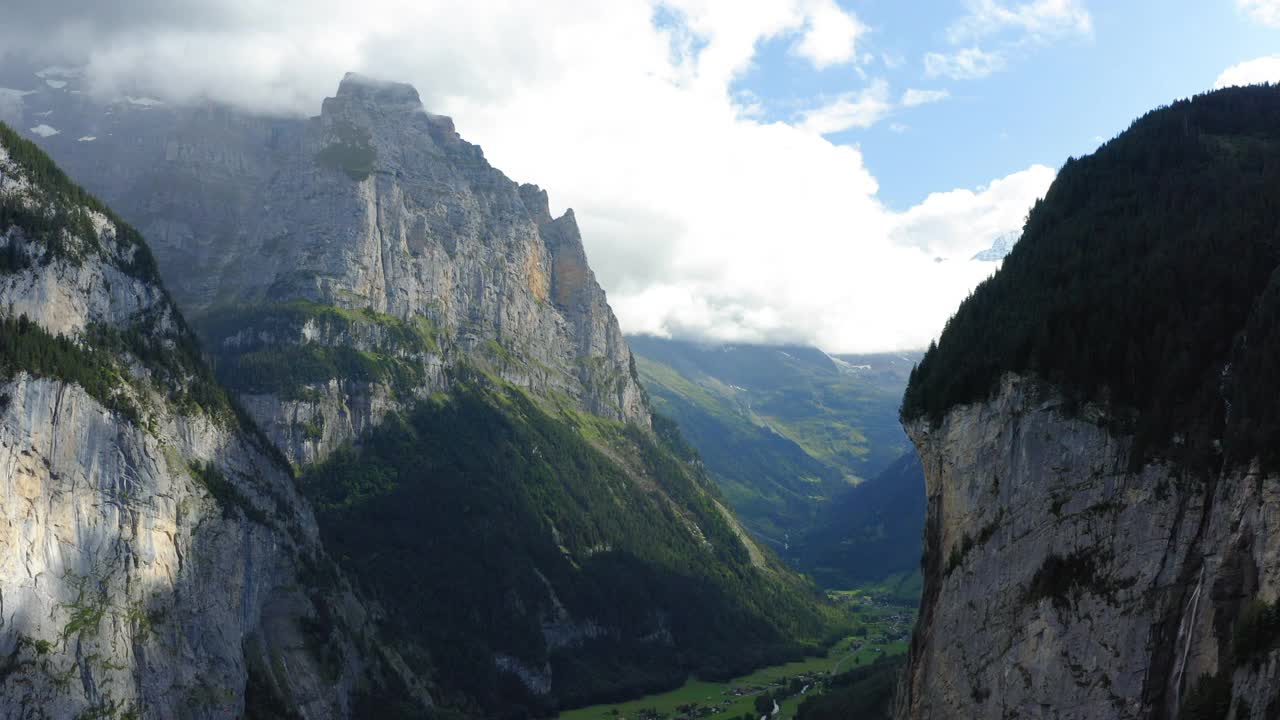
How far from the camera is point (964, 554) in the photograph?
86.2 m

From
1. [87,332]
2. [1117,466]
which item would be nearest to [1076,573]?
[1117,466]

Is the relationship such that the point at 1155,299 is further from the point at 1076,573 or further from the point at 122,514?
the point at 122,514

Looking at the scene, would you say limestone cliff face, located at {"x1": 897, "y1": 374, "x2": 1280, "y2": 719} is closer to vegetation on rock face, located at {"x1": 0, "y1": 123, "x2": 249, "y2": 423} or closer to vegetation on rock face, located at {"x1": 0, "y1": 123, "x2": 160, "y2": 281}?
vegetation on rock face, located at {"x1": 0, "y1": 123, "x2": 249, "y2": 423}

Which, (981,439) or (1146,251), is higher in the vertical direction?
(1146,251)

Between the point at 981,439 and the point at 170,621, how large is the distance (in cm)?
12046

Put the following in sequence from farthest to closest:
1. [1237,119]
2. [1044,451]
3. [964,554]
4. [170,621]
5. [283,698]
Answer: [283,698]
[170,621]
[1237,119]
[964,554]
[1044,451]

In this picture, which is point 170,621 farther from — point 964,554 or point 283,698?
point 964,554

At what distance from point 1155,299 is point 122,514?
134678mm

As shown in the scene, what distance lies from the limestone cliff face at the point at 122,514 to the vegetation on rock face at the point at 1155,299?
362 ft

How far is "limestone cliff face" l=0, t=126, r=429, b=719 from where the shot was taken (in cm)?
12706

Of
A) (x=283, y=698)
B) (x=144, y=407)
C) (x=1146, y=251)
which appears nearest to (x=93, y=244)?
(x=144, y=407)

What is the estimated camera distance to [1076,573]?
244 feet

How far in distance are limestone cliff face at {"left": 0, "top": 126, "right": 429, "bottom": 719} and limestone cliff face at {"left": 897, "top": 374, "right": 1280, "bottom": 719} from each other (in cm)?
10546

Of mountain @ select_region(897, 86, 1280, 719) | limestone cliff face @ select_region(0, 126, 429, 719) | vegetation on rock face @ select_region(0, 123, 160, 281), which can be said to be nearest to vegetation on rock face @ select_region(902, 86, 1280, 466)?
mountain @ select_region(897, 86, 1280, 719)
